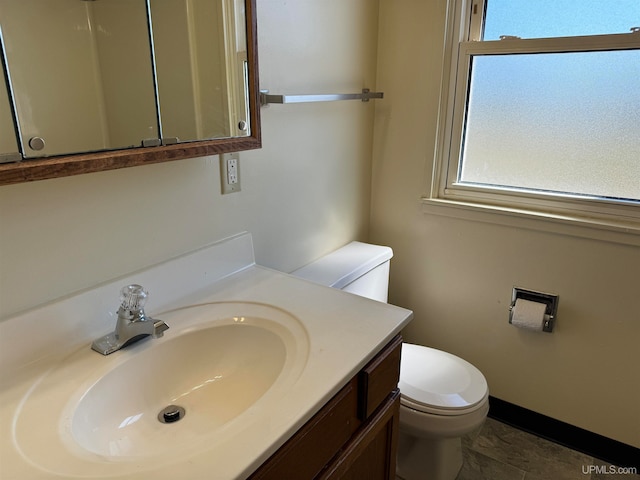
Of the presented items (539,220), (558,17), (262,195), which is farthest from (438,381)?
(558,17)

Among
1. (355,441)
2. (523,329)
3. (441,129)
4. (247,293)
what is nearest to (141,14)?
(247,293)

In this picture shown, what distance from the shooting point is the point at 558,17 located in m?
1.57

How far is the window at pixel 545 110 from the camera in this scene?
1.53 meters

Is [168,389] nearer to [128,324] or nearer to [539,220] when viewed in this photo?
[128,324]

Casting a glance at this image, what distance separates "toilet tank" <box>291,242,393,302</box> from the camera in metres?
1.63

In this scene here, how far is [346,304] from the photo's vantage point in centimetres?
118

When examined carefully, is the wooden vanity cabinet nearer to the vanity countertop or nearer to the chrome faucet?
the vanity countertop

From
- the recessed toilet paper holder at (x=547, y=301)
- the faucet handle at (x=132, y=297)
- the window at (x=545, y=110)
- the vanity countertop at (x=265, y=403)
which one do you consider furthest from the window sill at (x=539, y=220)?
the faucet handle at (x=132, y=297)

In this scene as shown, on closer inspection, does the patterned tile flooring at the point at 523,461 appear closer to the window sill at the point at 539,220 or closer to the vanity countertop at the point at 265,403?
the window sill at the point at 539,220

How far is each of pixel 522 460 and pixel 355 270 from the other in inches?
39.2

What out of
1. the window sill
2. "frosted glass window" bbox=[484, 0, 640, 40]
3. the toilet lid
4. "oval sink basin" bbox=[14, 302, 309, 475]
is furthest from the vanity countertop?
"frosted glass window" bbox=[484, 0, 640, 40]

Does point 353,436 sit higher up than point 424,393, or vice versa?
point 353,436

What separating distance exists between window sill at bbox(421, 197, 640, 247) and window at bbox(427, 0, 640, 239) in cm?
1

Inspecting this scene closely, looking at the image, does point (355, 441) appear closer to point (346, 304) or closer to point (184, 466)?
point (346, 304)
